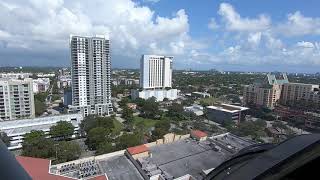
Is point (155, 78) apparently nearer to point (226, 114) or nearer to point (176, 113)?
point (176, 113)

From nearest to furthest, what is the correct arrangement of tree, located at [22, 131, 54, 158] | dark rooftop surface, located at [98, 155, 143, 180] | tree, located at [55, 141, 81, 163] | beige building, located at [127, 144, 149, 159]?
dark rooftop surface, located at [98, 155, 143, 180]
beige building, located at [127, 144, 149, 159]
tree, located at [55, 141, 81, 163]
tree, located at [22, 131, 54, 158]

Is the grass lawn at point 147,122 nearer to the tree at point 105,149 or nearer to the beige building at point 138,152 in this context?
the tree at point 105,149

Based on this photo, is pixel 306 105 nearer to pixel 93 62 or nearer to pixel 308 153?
pixel 93 62

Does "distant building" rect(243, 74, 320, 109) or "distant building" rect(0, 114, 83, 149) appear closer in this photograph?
"distant building" rect(0, 114, 83, 149)

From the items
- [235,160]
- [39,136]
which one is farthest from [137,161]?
[235,160]

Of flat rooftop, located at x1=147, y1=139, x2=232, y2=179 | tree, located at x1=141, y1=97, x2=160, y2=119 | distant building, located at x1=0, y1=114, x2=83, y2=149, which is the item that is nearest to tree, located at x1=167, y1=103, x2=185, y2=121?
tree, located at x1=141, y1=97, x2=160, y2=119

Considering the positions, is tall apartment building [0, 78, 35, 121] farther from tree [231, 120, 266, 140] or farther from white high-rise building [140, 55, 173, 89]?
tree [231, 120, 266, 140]
